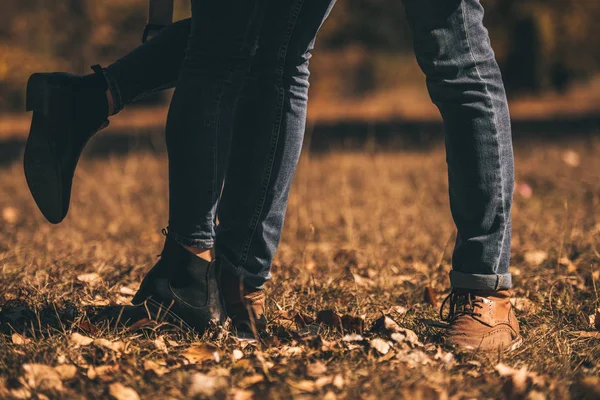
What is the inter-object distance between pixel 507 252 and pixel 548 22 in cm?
1099

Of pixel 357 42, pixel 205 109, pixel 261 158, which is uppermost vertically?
pixel 357 42

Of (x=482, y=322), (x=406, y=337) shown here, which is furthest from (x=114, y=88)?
(x=482, y=322)

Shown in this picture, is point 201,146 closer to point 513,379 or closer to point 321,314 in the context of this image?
point 321,314

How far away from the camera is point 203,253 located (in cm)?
203

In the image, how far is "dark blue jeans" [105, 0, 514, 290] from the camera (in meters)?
1.96

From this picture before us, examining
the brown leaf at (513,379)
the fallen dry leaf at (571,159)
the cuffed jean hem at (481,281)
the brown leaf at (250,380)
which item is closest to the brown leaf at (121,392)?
the brown leaf at (250,380)

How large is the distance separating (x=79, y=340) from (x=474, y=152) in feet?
3.72

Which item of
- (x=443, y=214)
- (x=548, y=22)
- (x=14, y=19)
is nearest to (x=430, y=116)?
(x=548, y=22)

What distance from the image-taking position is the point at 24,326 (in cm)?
213

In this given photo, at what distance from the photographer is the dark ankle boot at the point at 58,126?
202 centimetres

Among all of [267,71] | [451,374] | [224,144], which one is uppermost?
[267,71]

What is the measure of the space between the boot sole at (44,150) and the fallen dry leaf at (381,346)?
89 centimetres

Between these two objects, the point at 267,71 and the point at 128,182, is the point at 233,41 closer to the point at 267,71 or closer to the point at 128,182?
the point at 267,71

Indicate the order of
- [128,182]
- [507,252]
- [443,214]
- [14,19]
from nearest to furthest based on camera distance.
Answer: [507,252]
[443,214]
[128,182]
[14,19]
